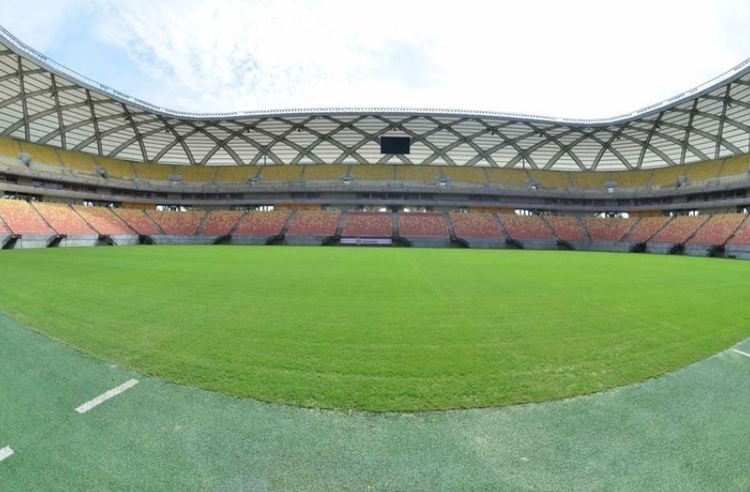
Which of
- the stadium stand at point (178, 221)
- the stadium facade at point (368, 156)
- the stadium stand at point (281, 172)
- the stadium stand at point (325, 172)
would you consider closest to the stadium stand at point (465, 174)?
the stadium facade at point (368, 156)

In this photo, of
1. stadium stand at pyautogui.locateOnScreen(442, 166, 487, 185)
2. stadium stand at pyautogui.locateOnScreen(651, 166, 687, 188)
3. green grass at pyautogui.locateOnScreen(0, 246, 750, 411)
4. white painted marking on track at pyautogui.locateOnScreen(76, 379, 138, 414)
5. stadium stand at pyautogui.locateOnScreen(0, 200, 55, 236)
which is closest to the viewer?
white painted marking on track at pyautogui.locateOnScreen(76, 379, 138, 414)

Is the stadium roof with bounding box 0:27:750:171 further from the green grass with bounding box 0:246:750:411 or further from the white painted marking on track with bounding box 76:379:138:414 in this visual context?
the white painted marking on track with bounding box 76:379:138:414

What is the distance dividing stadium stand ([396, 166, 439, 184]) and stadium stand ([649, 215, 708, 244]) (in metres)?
31.2

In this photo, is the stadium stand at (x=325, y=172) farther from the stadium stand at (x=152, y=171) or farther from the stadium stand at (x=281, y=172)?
the stadium stand at (x=152, y=171)

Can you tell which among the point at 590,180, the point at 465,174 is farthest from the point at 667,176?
the point at 465,174

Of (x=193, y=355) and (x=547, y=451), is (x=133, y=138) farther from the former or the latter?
(x=547, y=451)

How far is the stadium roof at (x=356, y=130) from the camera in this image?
1426 inches

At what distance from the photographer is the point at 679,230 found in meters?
44.2

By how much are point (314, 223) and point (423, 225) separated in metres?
16.0

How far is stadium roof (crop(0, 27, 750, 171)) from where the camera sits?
119 feet

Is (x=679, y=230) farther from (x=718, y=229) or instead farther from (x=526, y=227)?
(x=526, y=227)

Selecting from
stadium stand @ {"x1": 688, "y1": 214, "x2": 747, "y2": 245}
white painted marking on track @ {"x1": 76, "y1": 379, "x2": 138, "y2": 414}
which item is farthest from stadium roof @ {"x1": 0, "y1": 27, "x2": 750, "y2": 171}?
white painted marking on track @ {"x1": 76, "y1": 379, "x2": 138, "y2": 414}

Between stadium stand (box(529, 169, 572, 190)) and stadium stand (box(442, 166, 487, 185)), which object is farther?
Answer: stadium stand (box(529, 169, 572, 190))

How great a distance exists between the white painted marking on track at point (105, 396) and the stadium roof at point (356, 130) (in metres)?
39.0
